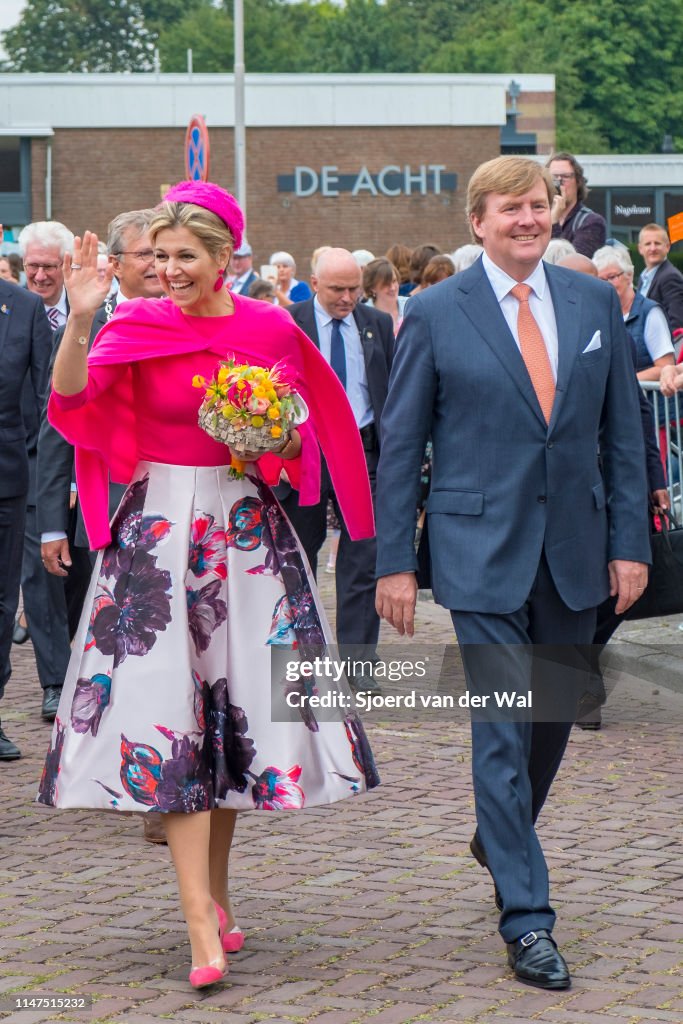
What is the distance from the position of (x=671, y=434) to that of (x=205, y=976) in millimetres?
5718

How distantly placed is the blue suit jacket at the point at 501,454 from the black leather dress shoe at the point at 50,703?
3686 millimetres

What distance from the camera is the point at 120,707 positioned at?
4594 millimetres

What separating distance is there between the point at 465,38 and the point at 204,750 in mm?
101983

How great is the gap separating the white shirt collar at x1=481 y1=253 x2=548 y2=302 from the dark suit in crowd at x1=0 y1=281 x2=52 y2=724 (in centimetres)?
291

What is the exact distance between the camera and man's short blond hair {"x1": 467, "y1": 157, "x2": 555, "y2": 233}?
469cm

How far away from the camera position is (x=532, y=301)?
15.7 ft

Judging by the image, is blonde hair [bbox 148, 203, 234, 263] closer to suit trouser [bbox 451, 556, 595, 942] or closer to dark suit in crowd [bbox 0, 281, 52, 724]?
suit trouser [bbox 451, 556, 595, 942]

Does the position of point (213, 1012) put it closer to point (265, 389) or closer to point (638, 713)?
point (265, 389)

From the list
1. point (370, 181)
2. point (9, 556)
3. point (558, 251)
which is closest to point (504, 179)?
point (9, 556)

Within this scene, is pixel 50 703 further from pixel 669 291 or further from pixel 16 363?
pixel 669 291

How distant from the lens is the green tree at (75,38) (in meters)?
102

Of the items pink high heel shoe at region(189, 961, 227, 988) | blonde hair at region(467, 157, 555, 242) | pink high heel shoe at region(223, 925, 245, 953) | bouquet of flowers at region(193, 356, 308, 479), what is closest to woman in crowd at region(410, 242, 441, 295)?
blonde hair at region(467, 157, 555, 242)

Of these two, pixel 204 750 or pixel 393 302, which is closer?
pixel 204 750

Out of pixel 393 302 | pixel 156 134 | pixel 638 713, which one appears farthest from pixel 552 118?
Answer: pixel 638 713
